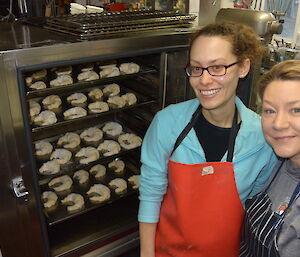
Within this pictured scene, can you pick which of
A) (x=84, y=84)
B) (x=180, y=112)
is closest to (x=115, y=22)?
(x=84, y=84)

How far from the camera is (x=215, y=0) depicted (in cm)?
259

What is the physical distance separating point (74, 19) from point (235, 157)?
112 centimetres

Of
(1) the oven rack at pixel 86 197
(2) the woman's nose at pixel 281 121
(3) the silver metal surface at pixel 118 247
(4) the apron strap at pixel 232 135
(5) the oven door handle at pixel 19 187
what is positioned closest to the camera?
(2) the woman's nose at pixel 281 121

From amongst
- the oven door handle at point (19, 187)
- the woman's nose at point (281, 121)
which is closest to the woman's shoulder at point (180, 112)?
the woman's nose at point (281, 121)

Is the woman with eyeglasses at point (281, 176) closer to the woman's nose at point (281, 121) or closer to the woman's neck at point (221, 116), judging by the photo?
the woman's nose at point (281, 121)

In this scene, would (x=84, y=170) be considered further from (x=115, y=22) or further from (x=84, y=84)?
(x=115, y=22)

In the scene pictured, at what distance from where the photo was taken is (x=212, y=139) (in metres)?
1.41

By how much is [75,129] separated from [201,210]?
4.35 feet

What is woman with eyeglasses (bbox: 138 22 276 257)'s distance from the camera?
127 cm

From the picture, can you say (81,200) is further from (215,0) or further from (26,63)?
(215,0)

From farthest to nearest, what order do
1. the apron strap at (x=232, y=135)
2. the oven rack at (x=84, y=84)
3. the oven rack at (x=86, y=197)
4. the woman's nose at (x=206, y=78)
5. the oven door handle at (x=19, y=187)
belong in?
the oven rack at (x=86, y=197), the oven rack at (x=84, y=84), the oven door handle at (x=19, y=187), the apron strap at (x=232, y=135), the woman's nose at (x=206, y=78)

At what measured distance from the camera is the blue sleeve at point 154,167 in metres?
1.40

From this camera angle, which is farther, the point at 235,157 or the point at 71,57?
the point at 71,57

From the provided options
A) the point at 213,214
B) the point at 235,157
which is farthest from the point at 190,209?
the point at 235,157
